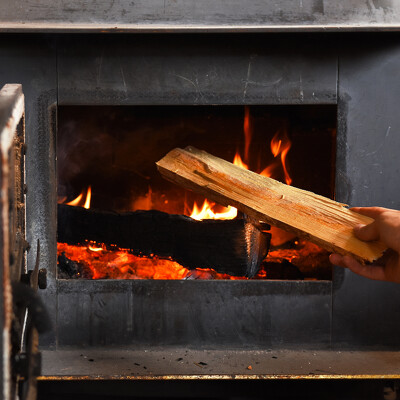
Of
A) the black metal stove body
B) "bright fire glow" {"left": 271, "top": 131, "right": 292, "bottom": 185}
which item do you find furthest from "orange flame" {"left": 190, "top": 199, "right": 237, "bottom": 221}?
the black metal stove body

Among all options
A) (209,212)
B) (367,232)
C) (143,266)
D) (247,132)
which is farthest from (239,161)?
(367,232)

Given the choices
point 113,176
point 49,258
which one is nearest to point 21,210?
point 49,258

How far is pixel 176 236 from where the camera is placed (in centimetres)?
235

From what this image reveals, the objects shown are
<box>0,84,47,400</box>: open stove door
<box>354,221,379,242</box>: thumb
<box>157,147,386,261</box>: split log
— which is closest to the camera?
<box>0,84,47,400</box>: open stove door

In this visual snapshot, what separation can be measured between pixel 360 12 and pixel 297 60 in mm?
306

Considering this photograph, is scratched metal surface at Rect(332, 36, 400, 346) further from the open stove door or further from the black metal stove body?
the open stove door

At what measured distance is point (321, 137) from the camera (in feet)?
8.93

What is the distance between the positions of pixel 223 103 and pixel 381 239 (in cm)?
91

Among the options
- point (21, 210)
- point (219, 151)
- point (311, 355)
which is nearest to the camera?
point (21, 210)

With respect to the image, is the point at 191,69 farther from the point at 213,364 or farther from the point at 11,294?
the point at 11,294

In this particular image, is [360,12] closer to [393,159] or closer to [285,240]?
[393,159]

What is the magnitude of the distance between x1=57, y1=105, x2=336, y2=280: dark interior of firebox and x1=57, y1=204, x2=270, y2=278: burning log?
0.29ft

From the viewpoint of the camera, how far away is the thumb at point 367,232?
167cm

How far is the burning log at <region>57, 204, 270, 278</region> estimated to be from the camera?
230 centimetres
